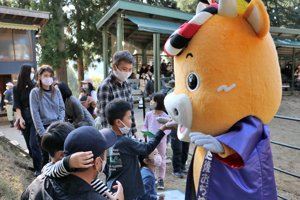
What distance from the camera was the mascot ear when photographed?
141 centimetres

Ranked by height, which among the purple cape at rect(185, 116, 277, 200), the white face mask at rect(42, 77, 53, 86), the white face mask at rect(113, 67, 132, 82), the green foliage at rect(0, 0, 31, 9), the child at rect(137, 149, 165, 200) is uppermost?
the green foliage at rect(0, 0, 31, 9)

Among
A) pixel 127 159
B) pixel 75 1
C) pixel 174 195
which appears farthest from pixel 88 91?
pixel 75 1

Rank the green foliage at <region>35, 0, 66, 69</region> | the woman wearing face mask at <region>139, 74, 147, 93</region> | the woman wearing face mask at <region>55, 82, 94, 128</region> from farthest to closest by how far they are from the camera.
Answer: the green foliage at <region>35, 0, 66, 69</region> → the woman wearing face mask at <region>139, 74, 147, 93</region> → the woman wearing face mask at <region>55, 82, 94, 128</region>

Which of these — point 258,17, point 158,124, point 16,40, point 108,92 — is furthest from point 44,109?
point 16,40

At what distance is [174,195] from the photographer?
10.7ft

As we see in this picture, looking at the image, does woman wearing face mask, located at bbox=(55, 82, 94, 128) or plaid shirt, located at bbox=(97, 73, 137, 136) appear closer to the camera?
plaid shirt, located at bbox=(97, 73, 137, 136)

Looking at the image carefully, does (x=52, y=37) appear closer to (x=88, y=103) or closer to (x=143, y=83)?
(x=143, y=83)

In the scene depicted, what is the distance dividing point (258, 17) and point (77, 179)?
145 cm

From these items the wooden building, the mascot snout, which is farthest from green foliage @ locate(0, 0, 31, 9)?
the mascot snout

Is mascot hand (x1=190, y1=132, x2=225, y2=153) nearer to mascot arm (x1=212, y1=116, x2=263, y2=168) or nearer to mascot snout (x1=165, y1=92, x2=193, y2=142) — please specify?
mascot arm (x1=212, y1=116, x2=263, y2=168)

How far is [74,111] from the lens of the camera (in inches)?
137

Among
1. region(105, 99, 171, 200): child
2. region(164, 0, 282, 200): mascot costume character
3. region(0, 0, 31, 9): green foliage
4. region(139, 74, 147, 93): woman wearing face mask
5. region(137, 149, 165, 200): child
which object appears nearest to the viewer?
region(164, 0, 282, 200): mascot costume character

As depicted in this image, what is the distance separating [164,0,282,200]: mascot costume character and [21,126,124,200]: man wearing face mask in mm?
610

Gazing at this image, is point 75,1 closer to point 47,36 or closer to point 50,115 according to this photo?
point 47,36
